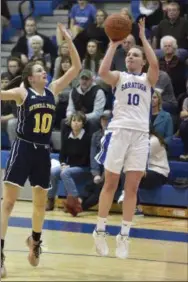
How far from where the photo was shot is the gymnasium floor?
6.68 metres

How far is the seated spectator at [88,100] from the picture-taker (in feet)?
33.4

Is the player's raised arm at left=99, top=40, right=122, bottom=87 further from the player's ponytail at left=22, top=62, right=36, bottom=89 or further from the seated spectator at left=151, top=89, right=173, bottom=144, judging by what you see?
the seated spectator at left=151, top=89, right=173, bottom=144

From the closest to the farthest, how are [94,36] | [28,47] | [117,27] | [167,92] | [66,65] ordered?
1. [117,27]
2. [167,92]
3. [66,65]
4. [94,36]
5. [28,47]

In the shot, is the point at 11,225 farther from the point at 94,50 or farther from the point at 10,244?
the point at 94,50

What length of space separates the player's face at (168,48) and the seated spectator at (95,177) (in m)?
1.32

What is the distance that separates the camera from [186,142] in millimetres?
9836

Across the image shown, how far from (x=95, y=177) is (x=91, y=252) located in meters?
2.38

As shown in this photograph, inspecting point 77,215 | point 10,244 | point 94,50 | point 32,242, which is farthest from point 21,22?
point 32,242

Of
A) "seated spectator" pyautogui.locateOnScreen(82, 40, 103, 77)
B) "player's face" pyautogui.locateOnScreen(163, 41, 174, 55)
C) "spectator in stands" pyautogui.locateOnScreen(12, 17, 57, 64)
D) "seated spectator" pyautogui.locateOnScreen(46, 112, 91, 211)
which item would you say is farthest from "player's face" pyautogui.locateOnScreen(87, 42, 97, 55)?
"spectator in stands" pyautogui.locateOnScreen(12, 17, 57, 64)

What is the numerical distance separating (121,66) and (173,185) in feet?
6.86

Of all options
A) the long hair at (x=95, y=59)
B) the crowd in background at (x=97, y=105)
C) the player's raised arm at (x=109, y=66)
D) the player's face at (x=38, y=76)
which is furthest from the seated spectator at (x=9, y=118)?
the player's raised arm at (x=109, y=66)

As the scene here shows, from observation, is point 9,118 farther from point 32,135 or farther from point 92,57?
point 32,135

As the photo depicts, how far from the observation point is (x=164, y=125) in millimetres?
9555

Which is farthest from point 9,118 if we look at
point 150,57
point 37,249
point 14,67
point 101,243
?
point 150,57
